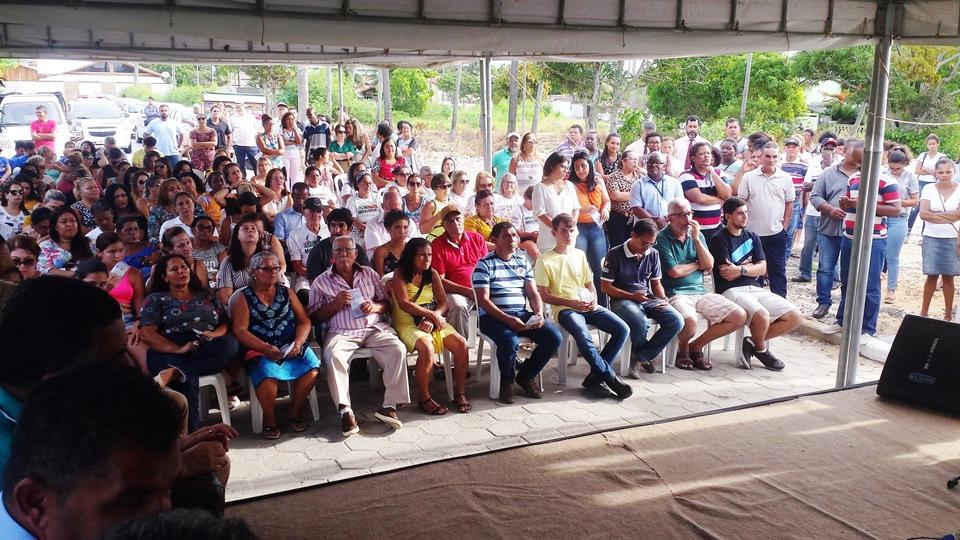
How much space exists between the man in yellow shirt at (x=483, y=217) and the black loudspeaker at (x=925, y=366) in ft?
10.9

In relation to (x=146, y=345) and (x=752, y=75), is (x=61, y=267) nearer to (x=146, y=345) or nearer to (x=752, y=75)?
(x=146, y=345)

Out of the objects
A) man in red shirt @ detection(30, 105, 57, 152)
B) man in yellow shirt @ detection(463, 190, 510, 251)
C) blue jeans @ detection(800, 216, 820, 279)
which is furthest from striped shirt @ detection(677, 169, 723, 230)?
man in red shirt @ detection(30, 105, 57, 152)

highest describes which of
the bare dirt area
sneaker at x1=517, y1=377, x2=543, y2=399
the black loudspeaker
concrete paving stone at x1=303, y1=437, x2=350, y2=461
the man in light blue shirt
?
the man in light blue shirt

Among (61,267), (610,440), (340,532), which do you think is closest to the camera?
(340,532)

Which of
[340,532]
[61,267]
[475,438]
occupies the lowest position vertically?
[475,438]

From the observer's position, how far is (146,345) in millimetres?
4613

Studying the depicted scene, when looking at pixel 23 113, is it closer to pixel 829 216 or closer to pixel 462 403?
pixel 462 403

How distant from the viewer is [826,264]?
7430 mm

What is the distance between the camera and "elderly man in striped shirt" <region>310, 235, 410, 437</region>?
495 centimetres

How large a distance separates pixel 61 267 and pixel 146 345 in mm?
1386

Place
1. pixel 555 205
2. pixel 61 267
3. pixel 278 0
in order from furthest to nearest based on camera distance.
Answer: pixel 555 205
pixel 61 267
pixel 278 0

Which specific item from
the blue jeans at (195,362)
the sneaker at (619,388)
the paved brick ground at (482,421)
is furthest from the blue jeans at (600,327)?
the blue jeans at (195,362)

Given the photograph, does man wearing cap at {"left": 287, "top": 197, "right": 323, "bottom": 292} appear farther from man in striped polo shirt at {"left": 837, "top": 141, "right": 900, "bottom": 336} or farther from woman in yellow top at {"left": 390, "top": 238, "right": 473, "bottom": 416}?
man in striped polo shirt at {"left": 837, "top": 141, "right": 900, "bottom": 336}

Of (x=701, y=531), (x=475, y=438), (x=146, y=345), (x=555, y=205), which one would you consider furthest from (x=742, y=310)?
(x=146, y=345)
